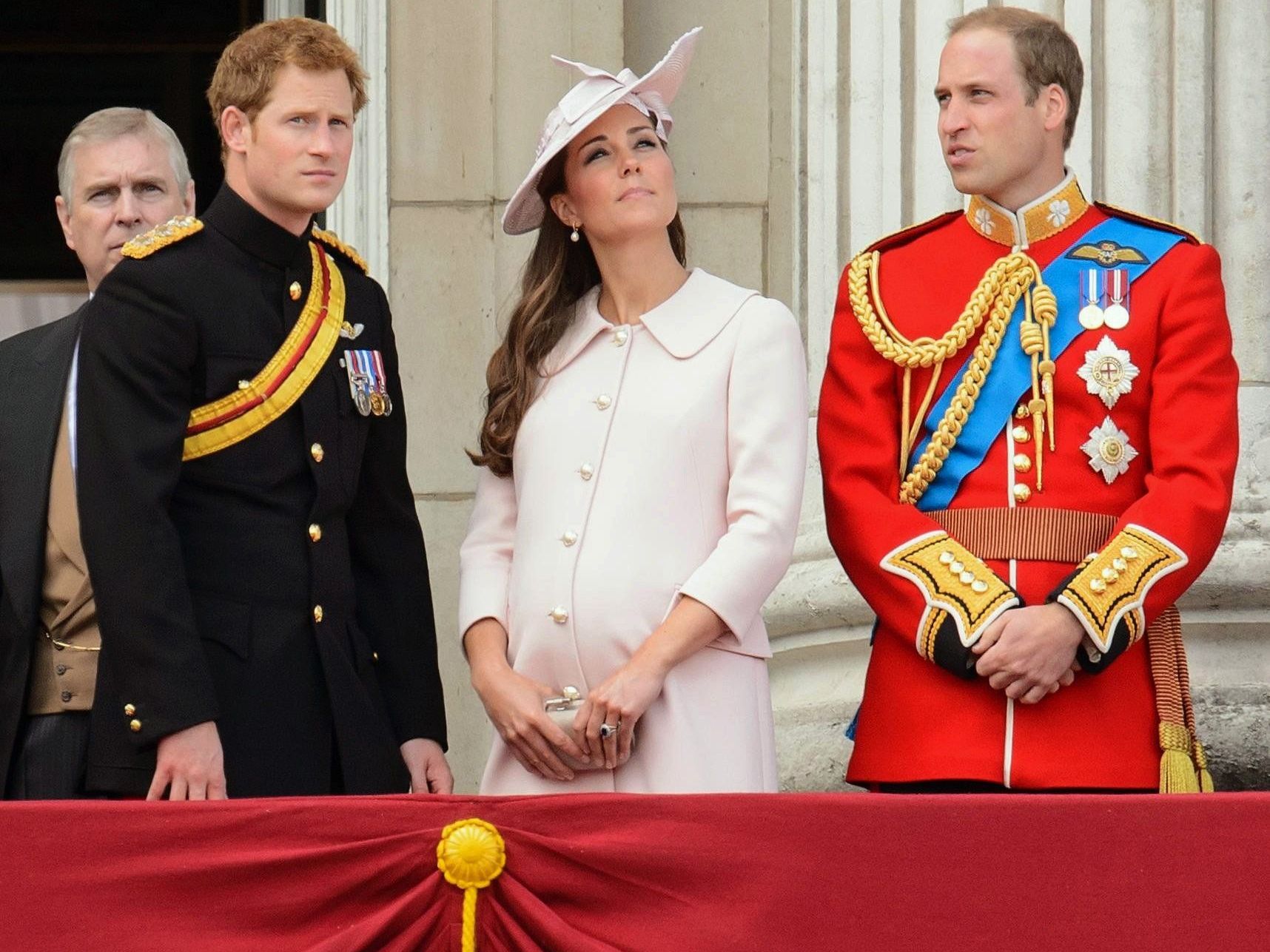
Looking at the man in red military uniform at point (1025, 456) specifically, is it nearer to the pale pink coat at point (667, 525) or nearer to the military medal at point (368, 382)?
the pale pink coat at point (667, 525)

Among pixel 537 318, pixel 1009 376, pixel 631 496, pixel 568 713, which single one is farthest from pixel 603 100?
pixel 568 713

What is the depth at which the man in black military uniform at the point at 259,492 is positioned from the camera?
3574 millimetres

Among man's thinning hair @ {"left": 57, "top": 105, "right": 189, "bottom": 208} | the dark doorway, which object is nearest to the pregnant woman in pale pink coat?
man's thinning hair @ {"left": 57, "top": 105, "right": 189, "bottom": 208}

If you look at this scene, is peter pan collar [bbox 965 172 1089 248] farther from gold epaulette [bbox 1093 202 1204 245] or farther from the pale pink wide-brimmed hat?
the pale pink wide-brimmed hat

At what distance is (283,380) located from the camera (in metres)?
3.80

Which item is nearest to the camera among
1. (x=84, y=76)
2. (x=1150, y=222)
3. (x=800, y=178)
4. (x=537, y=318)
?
(x=1150, y=222)

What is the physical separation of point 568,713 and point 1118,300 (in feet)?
3.41

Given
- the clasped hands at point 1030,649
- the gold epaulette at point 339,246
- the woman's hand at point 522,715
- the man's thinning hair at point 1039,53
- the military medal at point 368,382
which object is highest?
the man's thinning hair at point 1039,53

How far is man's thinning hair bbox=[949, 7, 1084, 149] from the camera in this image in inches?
155

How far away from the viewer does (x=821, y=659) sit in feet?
16.8

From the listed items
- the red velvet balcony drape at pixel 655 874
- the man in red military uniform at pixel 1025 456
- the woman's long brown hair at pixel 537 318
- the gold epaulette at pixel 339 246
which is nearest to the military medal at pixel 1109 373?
the man in red military uniform at pixel 1025 456

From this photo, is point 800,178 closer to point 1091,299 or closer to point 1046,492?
point 1091,299

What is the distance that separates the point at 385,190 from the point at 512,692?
2.47m

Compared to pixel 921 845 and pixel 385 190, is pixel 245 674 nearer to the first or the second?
pixel 921 845
